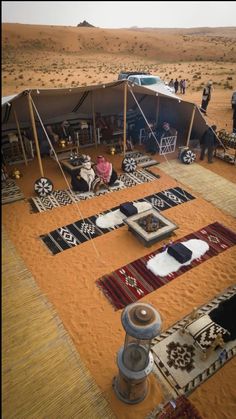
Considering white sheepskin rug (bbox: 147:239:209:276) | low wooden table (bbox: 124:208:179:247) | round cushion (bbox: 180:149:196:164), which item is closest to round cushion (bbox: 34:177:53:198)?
low wooden table (bbox: 124:208:179:247)

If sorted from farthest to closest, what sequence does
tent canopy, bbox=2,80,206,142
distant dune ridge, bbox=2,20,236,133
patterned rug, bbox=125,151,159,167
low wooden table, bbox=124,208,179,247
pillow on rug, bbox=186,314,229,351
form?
distant dune ridge, bbox=2,20,236,133
patterned rug, bbox=125,151,159,167
tent canopy, bbox=2,80,206,142
low wooden table, bbox=124,208,179,247
pillow on rug, bbox=186,314,229,351

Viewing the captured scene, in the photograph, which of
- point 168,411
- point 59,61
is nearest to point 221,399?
point 168,411

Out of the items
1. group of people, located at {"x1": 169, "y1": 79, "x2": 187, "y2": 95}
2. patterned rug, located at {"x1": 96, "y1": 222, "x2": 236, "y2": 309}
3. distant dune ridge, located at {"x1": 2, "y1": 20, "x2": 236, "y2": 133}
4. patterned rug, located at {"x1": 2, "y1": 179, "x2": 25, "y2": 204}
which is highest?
distant dune ridge, located at {"x1": 2, "y1": 20, "x2": 236, "y2": 133}

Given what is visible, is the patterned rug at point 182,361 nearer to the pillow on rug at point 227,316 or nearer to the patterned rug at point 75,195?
the pillow on rug at point 227,316

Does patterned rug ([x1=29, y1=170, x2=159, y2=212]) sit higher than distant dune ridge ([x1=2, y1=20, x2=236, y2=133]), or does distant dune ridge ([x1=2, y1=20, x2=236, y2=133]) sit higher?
distant dune ridge ([x1=2, y1=20, x2=236, y2=133])

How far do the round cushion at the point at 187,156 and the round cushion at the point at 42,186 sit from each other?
18.7 ft

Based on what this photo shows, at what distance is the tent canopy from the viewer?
32.5 feet

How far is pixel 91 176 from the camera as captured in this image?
29.8ft

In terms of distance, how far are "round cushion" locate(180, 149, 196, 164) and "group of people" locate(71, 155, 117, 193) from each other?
3.70 meters

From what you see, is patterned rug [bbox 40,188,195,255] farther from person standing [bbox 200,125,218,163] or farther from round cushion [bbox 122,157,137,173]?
person standing [bbox 200,125,218,163]

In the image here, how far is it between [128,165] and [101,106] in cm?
396

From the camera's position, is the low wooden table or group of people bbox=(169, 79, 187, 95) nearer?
the low wooden table

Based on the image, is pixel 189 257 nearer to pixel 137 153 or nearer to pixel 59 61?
pixel 137 153

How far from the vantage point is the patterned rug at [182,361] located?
14.4 ft
